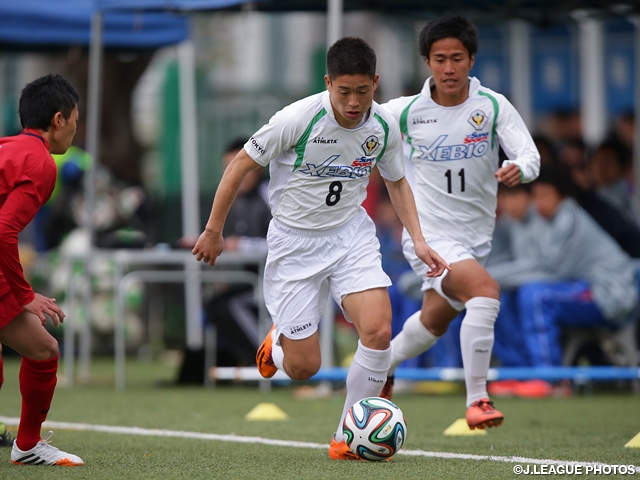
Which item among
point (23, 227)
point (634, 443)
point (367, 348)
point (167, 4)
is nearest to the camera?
point (23, 227)

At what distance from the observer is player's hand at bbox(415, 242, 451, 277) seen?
18.6 feet

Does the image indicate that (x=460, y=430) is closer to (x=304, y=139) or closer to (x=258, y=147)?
(x=304, y=139)

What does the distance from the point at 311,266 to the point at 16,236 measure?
5.40 ft

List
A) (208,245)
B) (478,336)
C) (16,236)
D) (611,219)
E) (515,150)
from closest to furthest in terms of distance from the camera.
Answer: (16,236) → (208,245) → (515,150) → (478,336) → (611,219)

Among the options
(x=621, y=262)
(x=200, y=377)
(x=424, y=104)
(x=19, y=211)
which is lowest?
(x=200, y=377)

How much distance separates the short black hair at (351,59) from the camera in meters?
5.34

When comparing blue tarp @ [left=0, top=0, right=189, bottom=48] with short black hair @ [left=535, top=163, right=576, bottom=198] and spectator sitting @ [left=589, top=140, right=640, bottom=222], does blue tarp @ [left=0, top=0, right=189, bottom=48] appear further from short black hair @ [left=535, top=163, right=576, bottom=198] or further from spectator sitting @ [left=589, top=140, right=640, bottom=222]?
spectator sitting @ [left=589, top=140, right=640, bottom=222]

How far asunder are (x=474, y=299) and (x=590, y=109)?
25.2 ft

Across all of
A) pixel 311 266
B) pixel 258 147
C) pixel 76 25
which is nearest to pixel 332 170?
pixel 258 147

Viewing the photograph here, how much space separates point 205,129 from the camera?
1883 centimetres

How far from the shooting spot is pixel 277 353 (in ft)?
20.2

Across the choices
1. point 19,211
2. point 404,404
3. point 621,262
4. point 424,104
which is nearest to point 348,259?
point 424,104

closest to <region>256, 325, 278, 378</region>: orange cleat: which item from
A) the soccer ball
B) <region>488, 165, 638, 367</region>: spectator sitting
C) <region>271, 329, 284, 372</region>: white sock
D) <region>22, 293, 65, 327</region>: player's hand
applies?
<region>271, 329, 284, 372</region>: white sock

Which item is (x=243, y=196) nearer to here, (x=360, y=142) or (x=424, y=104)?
(x=424, y=104)
